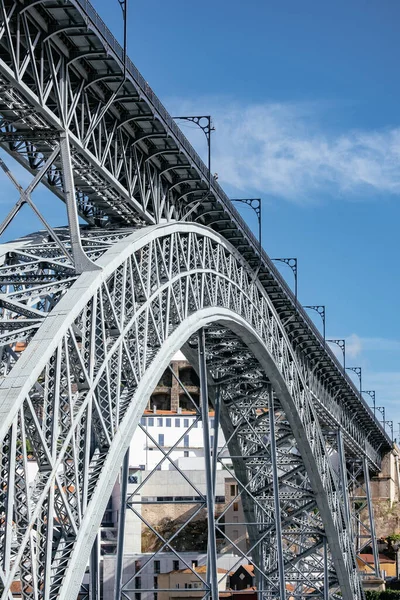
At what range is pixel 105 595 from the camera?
273 ft

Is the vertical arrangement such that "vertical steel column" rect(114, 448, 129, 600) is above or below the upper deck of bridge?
below

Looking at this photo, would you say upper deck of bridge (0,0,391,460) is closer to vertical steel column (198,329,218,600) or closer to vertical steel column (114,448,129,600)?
vertical steel column (198,329,218,600)

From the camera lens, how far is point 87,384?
22.6 metres

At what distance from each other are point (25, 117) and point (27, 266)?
132 inches

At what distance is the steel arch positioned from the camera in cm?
1934

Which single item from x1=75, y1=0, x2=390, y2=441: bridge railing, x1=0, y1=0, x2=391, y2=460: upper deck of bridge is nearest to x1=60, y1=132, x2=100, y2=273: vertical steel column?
x1=0, y1=0, x2=391, y2=460: upper deck of bridge

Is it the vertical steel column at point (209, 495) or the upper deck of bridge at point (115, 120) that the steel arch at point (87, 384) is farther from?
the vertical steel column at point (209, 495)

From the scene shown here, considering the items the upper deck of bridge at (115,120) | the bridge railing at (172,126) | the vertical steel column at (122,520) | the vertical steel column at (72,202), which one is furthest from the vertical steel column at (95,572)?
the bridge railing at (172,126)

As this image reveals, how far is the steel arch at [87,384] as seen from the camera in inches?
762

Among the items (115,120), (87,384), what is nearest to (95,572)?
(87,384)

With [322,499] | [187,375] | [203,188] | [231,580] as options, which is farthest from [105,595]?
[203,188]

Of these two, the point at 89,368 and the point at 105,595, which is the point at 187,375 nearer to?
the point at 105,595

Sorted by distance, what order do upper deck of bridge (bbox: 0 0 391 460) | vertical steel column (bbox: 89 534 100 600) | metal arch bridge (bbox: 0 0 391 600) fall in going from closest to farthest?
1. metal arch bridge (bbox: 0 0 391 600)
2. upper deck of bridge (bbox: 0 0 391 460)
3. vertical steel column (bbox: 89 534 100 600)

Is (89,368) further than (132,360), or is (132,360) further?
(132,360)
